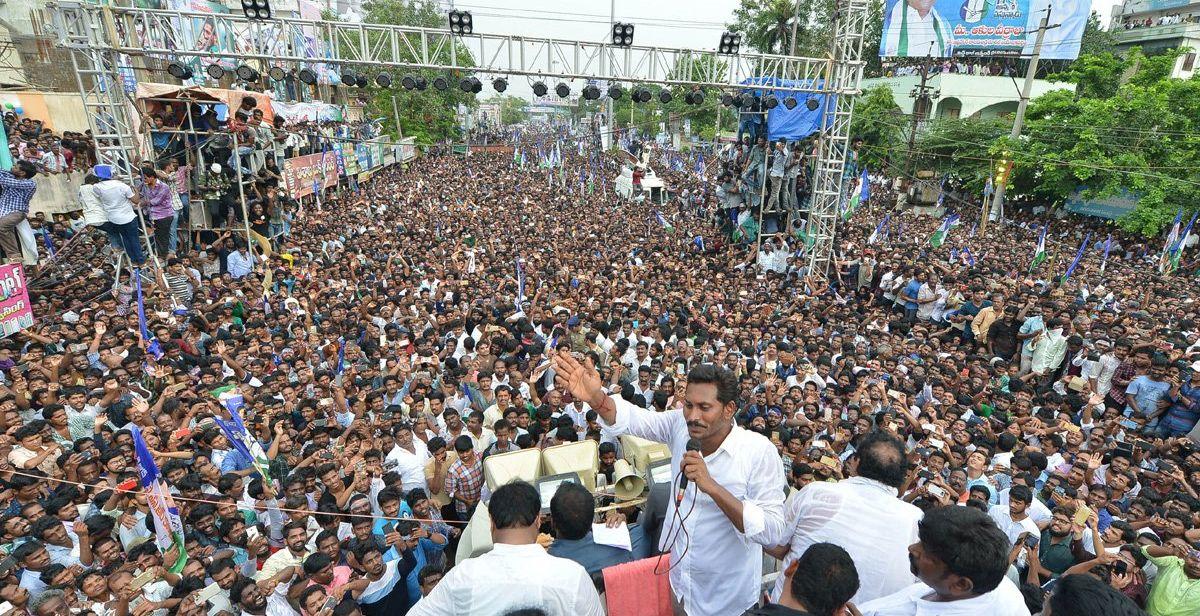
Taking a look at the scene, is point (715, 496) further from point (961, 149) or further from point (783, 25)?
point (783, 25)

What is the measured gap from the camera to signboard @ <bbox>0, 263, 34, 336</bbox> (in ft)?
19.6

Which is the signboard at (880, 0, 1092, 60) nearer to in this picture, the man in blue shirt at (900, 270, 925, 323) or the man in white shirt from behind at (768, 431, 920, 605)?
the man in blue shirt at (900, 270, 925, 323)

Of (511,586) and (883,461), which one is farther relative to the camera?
(883,461)

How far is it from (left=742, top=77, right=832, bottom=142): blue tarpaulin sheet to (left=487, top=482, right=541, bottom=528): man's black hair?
12.1 meters

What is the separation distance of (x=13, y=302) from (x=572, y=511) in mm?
7048

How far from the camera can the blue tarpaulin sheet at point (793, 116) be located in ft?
41.6

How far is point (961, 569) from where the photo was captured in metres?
1.85

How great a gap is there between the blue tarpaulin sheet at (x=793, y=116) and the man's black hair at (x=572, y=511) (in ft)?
38.2

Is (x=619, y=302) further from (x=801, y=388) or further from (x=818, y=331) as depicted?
(x=801, y=388)

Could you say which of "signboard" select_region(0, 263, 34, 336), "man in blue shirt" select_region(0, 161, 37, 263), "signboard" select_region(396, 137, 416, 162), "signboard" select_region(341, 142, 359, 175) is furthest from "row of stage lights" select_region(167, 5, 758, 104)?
"signboard" select_region(396, 137, 416, 162)

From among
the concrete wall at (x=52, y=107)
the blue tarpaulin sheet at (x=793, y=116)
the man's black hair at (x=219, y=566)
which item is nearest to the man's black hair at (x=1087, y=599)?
the man's black hair at (x=219, y=566)

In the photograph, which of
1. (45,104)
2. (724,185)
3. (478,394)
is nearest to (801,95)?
(724,185)

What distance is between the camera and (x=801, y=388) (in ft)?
21.1

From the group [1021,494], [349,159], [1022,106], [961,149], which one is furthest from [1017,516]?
[961,149]
